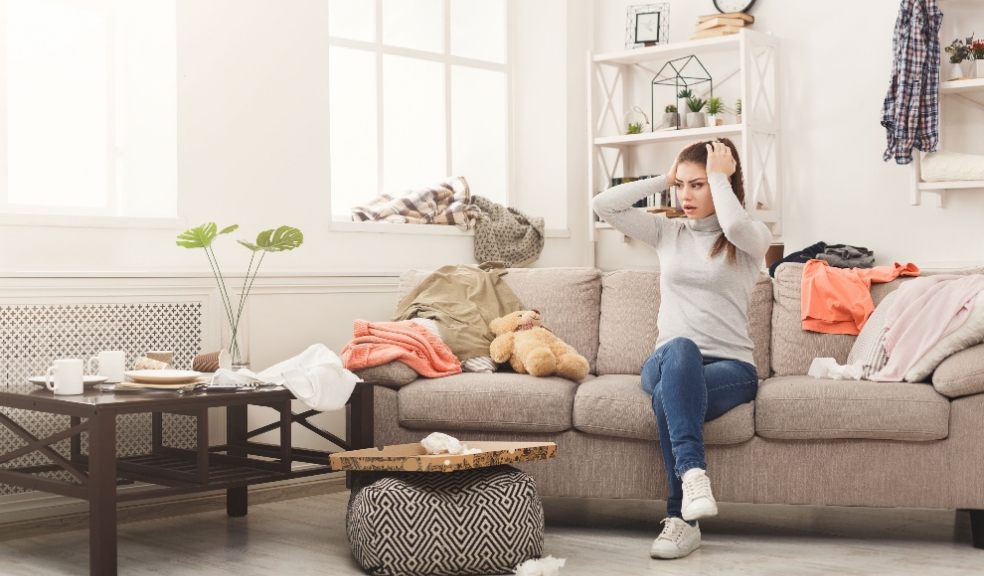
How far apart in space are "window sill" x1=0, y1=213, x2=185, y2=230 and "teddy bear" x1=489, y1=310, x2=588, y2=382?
3.75ft

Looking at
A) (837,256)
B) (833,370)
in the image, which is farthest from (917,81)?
(833,370)

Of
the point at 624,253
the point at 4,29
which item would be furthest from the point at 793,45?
the point at 4,29

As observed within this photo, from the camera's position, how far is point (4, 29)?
3.78 meters

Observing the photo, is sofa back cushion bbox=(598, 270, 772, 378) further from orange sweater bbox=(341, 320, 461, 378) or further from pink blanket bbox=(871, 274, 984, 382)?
orange sweater bbox=(341, 320, 461, 378)

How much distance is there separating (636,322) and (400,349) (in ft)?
2.77

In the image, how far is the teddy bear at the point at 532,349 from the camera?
3600 millimetres

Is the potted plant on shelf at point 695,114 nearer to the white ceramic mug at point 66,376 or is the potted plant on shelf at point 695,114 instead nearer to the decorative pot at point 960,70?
the decorative pot at point 960,70

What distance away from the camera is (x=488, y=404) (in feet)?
11.3

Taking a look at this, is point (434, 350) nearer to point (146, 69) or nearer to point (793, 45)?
point (146, 69)

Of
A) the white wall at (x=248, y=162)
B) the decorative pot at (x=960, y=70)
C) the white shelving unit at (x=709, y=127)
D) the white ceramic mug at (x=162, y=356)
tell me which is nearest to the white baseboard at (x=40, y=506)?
the white ceramic mug at (x=162, y=356)

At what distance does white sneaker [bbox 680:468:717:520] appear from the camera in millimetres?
2969

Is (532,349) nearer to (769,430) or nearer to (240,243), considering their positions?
(769,430)

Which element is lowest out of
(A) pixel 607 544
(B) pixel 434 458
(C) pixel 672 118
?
(A) pixel 607 544

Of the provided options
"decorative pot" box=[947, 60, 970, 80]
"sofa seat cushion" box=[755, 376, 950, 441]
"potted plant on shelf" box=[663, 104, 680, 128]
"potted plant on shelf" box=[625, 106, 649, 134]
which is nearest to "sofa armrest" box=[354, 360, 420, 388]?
"sofa seat cushion" box=[755, 376, 950, 441]
